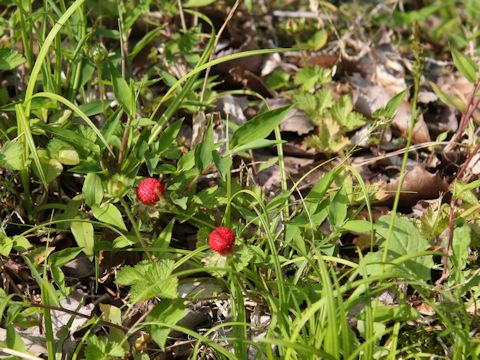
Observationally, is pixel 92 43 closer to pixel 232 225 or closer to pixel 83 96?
pixel 83 96

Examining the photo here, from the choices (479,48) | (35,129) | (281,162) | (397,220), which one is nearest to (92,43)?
(35,129)

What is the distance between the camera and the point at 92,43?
235cm

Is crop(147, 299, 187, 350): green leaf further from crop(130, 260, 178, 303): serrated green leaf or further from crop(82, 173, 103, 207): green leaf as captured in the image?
crop(82, 173, 103, 207): green leaf

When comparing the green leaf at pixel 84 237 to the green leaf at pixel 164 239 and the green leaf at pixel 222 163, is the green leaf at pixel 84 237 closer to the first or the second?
the green leaf at pixel 164 239

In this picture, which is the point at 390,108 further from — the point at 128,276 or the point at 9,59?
the point at 9,59

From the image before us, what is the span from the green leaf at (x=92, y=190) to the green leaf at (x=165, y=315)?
1.12 ft

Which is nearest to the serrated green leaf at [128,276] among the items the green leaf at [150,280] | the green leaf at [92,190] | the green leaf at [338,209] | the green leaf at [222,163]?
the green leaf at [150,280]

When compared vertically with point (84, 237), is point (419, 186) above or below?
below

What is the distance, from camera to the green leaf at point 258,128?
5.91ft

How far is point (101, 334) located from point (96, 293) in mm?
149

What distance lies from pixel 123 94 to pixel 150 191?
1.08 ft

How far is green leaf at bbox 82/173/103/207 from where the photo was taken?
1770mm

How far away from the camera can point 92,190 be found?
178cm

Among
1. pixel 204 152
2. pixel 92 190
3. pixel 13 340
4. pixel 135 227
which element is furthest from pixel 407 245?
pixel 13 340
